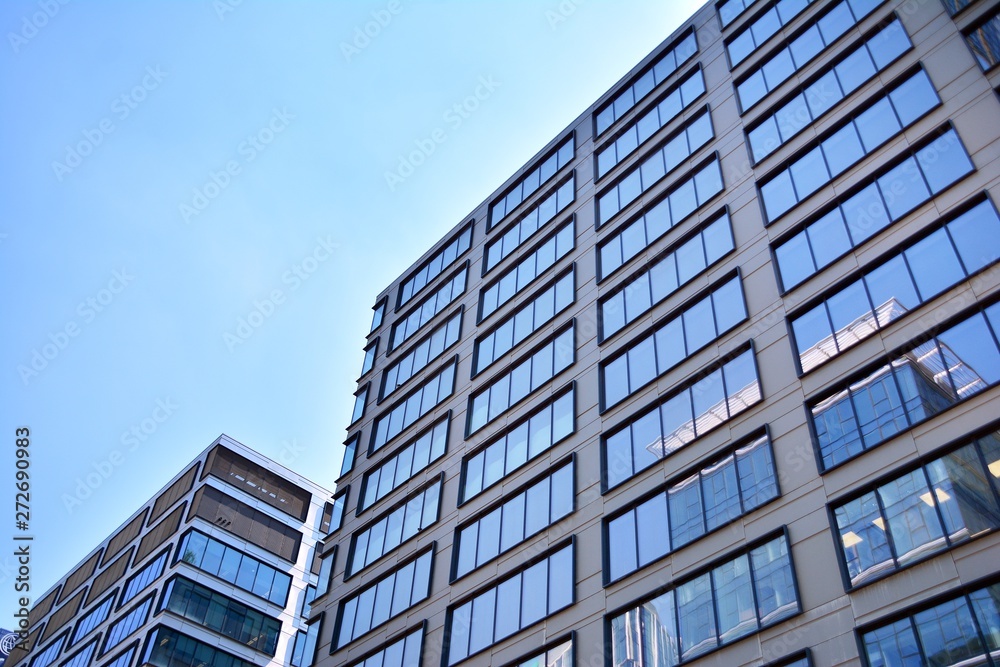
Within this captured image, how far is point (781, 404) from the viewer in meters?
27.8

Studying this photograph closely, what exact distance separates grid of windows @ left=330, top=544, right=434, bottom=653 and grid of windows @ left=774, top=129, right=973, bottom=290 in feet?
58.5

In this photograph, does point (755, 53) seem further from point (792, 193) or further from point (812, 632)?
point (812, 632)

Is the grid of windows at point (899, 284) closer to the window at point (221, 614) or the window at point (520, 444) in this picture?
the window at point (520, 444)

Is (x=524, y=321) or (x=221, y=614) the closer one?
(x=524, y=321)

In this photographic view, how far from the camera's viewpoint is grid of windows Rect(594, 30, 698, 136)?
45.7 m

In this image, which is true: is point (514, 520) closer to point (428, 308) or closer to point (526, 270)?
point (526, 270)

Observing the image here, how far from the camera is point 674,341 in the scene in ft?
111

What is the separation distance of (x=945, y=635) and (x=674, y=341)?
15.2 metres

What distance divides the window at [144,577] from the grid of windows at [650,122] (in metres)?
40.6

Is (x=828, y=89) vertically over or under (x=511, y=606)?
over

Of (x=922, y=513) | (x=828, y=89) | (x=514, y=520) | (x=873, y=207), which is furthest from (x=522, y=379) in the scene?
(x=922, y=513)

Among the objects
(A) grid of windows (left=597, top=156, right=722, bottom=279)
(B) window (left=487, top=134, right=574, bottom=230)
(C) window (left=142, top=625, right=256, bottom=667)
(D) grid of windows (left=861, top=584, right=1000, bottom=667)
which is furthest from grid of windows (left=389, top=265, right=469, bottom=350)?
(D) grid of windows (left=861, top=584, right=1000, bottom=667)

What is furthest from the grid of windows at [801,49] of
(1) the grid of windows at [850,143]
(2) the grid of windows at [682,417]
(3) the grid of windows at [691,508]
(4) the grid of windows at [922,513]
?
(4) the grid of windows at [922,513]

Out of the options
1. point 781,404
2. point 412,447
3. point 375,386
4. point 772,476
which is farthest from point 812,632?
point 375,386
